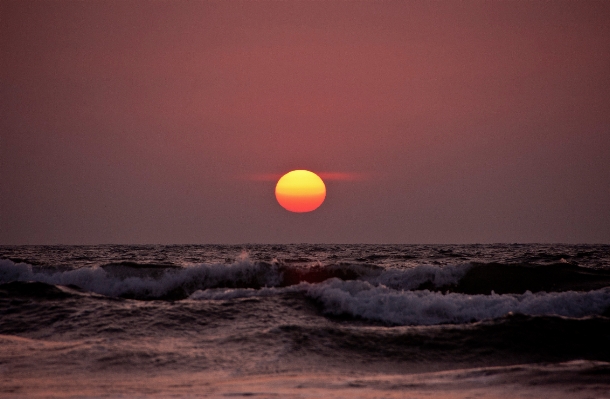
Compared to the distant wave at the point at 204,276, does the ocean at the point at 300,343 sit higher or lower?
lower

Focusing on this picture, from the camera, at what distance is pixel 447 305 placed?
40.3 ft

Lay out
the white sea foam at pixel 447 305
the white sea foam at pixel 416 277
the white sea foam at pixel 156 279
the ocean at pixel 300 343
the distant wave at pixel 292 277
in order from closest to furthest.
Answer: the ocean at pixel 300 343 < the white sea foam at pixel 447 305 < the white sea foam at pixel 156 279 < the distant wave at pixel 292 277 < the white sea foam at pixel 416 277

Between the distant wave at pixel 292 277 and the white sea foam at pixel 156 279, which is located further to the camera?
the distant wave at pixel 292 277

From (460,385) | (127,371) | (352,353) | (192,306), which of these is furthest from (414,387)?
(192,306)

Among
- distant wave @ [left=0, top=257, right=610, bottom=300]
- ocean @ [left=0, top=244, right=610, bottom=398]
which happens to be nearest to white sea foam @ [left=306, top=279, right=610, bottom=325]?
ocean @ [left=0, top=244, right=610, bottom=398]

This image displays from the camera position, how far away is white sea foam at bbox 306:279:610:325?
39.4 ft

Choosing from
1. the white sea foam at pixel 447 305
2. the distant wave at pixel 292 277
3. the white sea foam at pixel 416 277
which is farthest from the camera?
the white sea foam at pixel 416 277

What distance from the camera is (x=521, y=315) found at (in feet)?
35.5

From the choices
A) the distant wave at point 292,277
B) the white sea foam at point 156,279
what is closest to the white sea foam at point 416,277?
the distant wave at point 292,277

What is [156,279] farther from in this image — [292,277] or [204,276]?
[292,277]

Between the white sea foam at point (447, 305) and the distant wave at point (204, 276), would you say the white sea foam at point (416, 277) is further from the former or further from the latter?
the white sea foam at point (447, 305)

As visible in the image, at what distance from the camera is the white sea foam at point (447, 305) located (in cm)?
1202

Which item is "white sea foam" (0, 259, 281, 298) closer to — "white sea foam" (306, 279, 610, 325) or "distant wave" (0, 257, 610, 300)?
"distant wave" (0, 257, 610, 300)

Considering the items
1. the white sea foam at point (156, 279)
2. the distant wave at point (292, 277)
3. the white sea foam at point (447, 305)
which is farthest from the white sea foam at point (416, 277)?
the white sea foam at point (447, 305)
